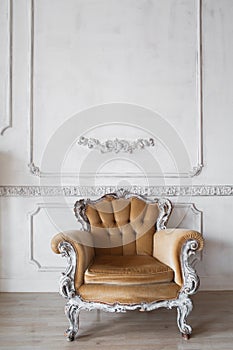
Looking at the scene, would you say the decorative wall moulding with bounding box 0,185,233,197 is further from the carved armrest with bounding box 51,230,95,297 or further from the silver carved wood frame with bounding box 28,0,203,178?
the carved armrest with bounding box 51,230,95,297

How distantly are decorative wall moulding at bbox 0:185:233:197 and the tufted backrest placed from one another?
0.96 ft

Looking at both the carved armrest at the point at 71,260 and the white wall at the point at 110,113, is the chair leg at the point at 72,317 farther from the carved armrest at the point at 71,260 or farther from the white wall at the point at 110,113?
the white wall at the point at 110,113

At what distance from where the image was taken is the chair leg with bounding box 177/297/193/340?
2061 mm

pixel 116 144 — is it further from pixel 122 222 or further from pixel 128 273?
pixel 128 273

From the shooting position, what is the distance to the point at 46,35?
9.84 ft

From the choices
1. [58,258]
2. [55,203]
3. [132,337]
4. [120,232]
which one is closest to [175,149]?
[120,232]

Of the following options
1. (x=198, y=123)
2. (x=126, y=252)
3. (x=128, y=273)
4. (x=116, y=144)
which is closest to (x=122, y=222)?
(x=126, y=252)

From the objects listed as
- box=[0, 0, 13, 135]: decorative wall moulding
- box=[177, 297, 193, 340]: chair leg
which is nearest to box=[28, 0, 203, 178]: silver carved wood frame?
box=[0, 0, 13, 135]: decorative wall moulding

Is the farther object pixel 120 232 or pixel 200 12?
pixel 200 12

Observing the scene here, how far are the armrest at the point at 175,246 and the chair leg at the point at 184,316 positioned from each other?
0.11 m

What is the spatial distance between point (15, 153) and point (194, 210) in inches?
61.8

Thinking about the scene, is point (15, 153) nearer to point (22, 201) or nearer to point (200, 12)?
point (22, 201)

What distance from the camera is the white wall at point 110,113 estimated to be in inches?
117

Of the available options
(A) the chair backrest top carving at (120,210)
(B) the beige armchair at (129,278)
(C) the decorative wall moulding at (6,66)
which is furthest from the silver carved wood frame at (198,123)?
(B) the beige armchair at (129,278)
